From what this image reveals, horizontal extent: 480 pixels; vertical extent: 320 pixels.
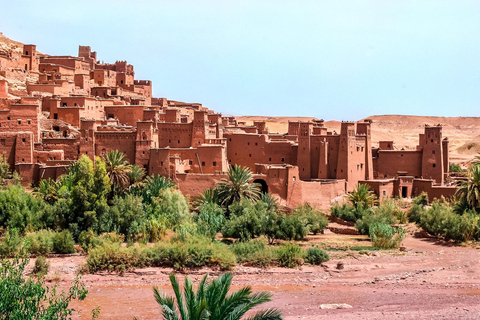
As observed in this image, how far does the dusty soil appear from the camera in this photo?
750 inches

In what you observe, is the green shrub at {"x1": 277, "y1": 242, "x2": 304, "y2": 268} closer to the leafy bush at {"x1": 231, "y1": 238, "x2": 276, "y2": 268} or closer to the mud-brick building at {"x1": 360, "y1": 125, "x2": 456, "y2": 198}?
the leafy bush at {"x1": 231, "y1": 238, "x2": 276, "y2": 268}

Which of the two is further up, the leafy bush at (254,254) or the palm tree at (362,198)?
the palm tree at (362,198)

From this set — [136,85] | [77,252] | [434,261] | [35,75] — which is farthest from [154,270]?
[136,85]

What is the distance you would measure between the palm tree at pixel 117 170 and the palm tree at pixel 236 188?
4.27 m

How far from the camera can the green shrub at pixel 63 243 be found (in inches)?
971

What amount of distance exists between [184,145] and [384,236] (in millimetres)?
11553

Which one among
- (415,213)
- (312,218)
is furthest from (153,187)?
(415,213)

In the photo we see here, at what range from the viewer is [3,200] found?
26188 millimetres

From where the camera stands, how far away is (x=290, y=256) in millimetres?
23844

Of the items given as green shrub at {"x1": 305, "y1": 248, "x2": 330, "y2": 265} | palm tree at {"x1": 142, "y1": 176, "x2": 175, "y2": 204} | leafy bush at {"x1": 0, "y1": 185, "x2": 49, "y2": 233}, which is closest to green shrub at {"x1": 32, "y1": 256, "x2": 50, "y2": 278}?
leafy bush at {"x1": 0, "y1": 185, "x2": 49, "y2": 233}

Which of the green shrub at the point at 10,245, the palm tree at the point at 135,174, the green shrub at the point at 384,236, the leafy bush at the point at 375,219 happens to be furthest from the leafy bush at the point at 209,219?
the green shrub at the point at 10,245

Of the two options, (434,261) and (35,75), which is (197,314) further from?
(35,75)

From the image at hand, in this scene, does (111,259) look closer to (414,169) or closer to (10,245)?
(10,245)

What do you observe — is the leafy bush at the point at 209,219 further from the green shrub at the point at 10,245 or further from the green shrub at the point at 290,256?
the green shrub at the point at 10,245
